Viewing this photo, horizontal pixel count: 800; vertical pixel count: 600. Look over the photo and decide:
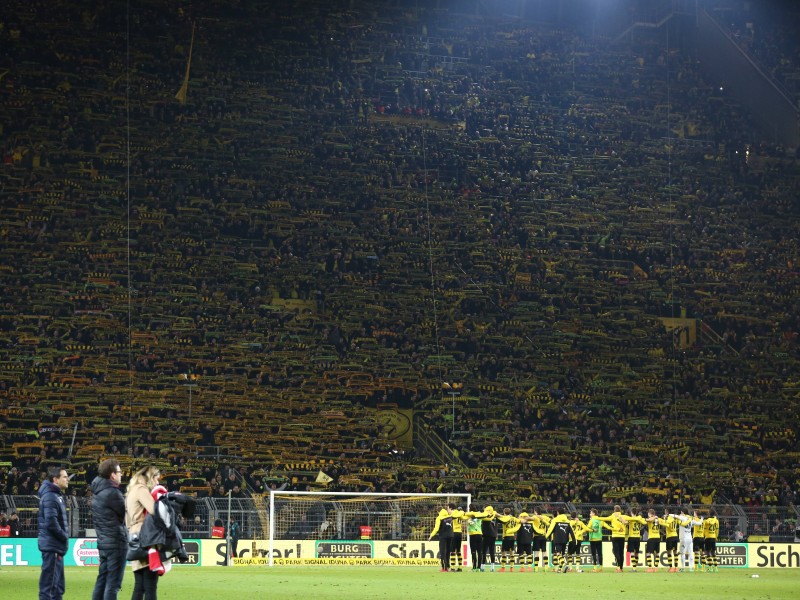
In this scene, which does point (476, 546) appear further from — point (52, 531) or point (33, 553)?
point (52, 531)

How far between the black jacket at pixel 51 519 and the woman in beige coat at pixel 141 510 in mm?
1581

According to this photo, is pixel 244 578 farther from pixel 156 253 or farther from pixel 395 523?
pixel 156 253

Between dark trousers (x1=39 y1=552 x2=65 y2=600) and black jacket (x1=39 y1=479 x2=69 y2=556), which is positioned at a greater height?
black jacket (x1=39 y1=479 x2=69 y2=556)

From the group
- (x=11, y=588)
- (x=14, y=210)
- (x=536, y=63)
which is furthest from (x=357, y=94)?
(x=11, y=588)

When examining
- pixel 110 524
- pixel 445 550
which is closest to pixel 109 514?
pixel 110 524

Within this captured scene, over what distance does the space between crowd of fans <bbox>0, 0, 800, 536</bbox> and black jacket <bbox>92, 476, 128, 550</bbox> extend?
83.1 ft

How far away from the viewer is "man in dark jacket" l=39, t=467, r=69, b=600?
12680 mm

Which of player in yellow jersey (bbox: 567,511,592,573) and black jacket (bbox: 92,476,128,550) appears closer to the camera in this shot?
black jacket (bbox: 92,476,128,550)

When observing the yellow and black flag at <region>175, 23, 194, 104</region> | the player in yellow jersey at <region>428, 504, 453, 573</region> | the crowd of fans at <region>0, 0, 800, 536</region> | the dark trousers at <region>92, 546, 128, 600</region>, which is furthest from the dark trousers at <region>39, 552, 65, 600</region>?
the yellow and black flag at <region>175, 23, 194, 104</region>

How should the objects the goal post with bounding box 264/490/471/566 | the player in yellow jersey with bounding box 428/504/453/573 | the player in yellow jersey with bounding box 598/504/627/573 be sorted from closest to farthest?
the player in yellow jersey with bounding box 428/504/453/573 < the player in yellow jersey with bounding box 598/504/627/573 < the goal post with bounding box 264/490/471/566

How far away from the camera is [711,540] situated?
31.5 m

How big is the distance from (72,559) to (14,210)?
17572mm

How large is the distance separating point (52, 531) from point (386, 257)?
1353 inches

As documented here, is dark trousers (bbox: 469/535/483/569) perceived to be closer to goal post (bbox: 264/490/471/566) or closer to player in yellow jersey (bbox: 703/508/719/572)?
goal post (bbox: 264/490/471/566)
